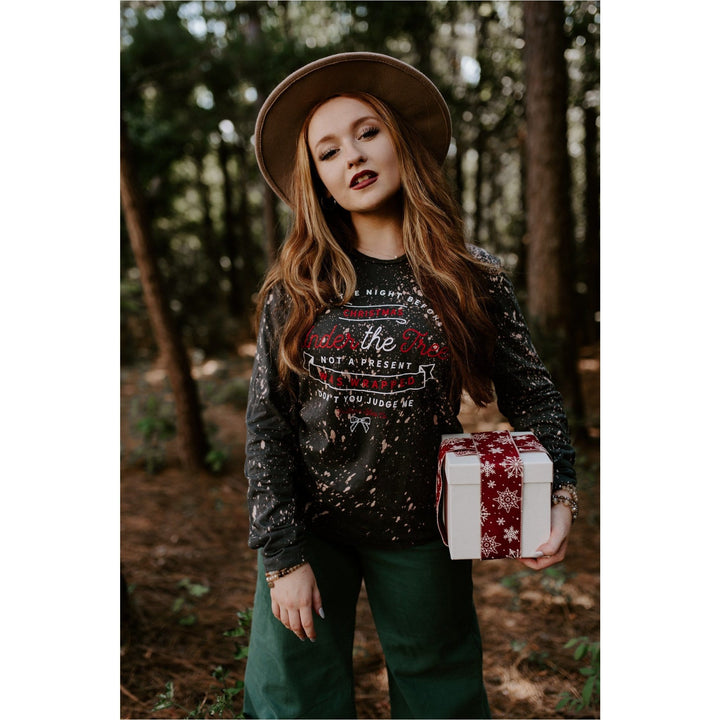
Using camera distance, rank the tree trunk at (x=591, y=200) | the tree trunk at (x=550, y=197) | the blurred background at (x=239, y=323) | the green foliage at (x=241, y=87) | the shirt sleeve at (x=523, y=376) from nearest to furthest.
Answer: the shirt sleeve at (x=523, y=376)
the blurred background at (x=239, y=323)
the tree trunk at (x=550, y=197)
the green foliage at (x=241, y=87)
the tree trunk at (x=591, y=200)

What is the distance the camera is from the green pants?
62.1 inches

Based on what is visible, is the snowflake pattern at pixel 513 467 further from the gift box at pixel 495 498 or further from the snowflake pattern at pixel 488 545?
the snowflake pattern at pixel 488 545

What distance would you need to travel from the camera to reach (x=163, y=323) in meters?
4.26

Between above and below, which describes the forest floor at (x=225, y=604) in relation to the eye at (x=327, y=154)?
below

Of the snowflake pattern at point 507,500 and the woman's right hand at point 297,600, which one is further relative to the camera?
the woman's right hand at point 297,600

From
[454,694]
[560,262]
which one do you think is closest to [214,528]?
[454,694]

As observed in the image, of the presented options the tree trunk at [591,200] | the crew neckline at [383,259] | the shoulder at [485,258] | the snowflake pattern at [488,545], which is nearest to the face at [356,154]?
the crew neckline at [383,259]

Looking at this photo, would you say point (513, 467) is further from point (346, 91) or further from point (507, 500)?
point (346, 91)

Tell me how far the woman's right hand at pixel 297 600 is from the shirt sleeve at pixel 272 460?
4cm

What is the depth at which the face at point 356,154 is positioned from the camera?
1.48 metres

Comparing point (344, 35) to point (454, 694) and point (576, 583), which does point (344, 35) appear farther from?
point (454, 694)

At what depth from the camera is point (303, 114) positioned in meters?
1.58

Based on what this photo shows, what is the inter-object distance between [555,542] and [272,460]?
0.74m

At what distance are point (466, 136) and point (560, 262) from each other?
23.1 ft
